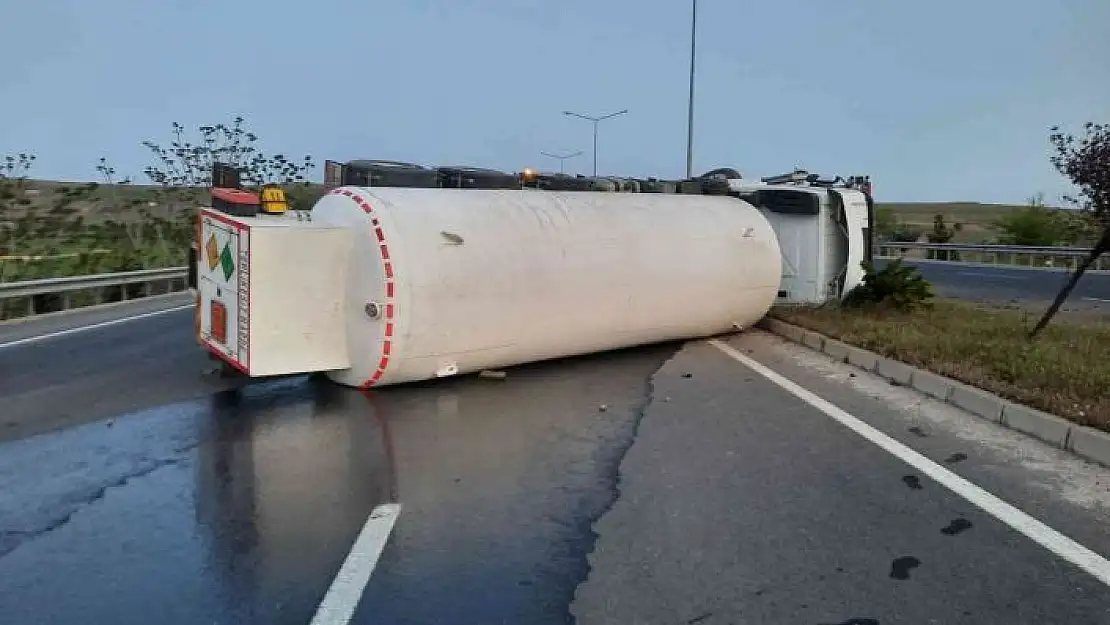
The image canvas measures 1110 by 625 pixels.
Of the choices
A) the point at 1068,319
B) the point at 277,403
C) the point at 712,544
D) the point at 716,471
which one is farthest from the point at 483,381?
the point at 1068,319

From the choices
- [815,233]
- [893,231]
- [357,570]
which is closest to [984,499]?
[357,570]

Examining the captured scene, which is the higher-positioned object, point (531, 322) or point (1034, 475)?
point (531, 322)

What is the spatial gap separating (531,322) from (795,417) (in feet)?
8.84

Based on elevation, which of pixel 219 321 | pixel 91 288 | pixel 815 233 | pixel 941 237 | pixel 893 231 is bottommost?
pixel 91 288

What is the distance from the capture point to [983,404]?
7.84 metres

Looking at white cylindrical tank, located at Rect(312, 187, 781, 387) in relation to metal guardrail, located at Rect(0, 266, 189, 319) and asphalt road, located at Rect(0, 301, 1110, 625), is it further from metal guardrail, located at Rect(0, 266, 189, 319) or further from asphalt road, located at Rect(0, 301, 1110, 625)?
metal guardrail, located at Rect(0, 266, 189, 319)

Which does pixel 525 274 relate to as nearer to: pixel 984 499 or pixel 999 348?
pixel 984 499

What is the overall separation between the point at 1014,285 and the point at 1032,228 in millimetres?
21085

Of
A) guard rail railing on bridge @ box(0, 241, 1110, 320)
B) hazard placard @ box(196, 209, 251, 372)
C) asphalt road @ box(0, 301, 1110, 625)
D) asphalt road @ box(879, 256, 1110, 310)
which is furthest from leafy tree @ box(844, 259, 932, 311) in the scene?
hazard placard @ box(196, 209, 251, 372)

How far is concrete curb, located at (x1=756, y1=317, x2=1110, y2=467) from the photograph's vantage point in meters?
6.50

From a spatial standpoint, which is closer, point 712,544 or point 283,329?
point 712,544

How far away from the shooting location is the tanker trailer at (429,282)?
795 cm

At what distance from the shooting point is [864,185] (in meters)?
14.8

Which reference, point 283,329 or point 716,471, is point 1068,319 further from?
point 283,329
